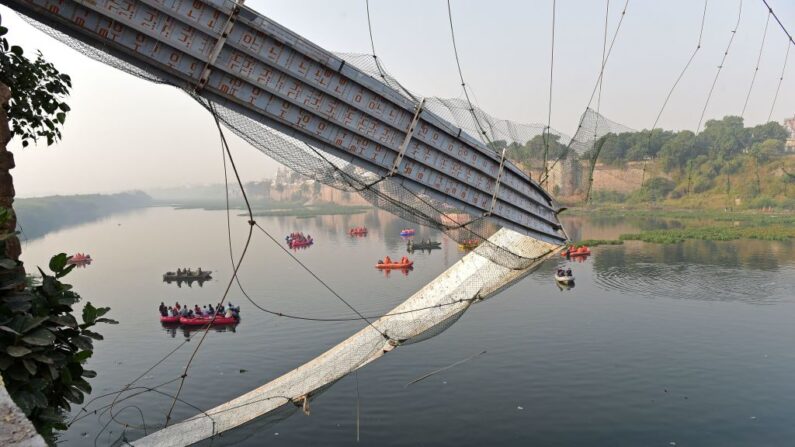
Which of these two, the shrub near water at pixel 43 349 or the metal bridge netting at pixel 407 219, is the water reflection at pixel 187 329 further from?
the shrub near water at pixel 43 349

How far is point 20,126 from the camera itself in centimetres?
1248

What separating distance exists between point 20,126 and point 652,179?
127 meters

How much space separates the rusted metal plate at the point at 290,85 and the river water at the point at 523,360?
8.42 m

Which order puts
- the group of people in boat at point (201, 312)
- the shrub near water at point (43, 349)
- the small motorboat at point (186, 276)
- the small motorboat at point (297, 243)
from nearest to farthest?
the shrub near water at point (43, 349), the group of people in boat at point (201, 312), the small motorboat at point (186, 276), the small motorboat at point (297, 243)

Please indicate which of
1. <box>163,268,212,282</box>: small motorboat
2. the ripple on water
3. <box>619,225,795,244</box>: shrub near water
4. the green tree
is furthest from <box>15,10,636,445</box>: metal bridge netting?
the green tree

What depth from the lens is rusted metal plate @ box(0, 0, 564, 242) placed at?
38.2 ft

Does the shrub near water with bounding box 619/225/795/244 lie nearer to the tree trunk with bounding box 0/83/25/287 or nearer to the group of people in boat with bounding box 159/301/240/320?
the group of people in boat with bounding box 159/301/240/320

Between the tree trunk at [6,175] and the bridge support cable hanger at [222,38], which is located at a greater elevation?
the bridge support cable hanger at [222,38]

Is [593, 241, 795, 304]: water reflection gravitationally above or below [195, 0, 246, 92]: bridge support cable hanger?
below

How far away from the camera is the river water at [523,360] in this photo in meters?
20.7

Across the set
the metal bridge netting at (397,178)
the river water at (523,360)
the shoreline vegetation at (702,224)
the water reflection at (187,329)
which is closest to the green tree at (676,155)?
the shoreline vegetation at (702,224)

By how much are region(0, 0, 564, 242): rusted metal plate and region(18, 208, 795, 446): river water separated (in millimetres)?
8422

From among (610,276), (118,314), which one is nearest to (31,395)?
(118,314)

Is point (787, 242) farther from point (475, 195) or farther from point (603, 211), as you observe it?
point (475, 195)
